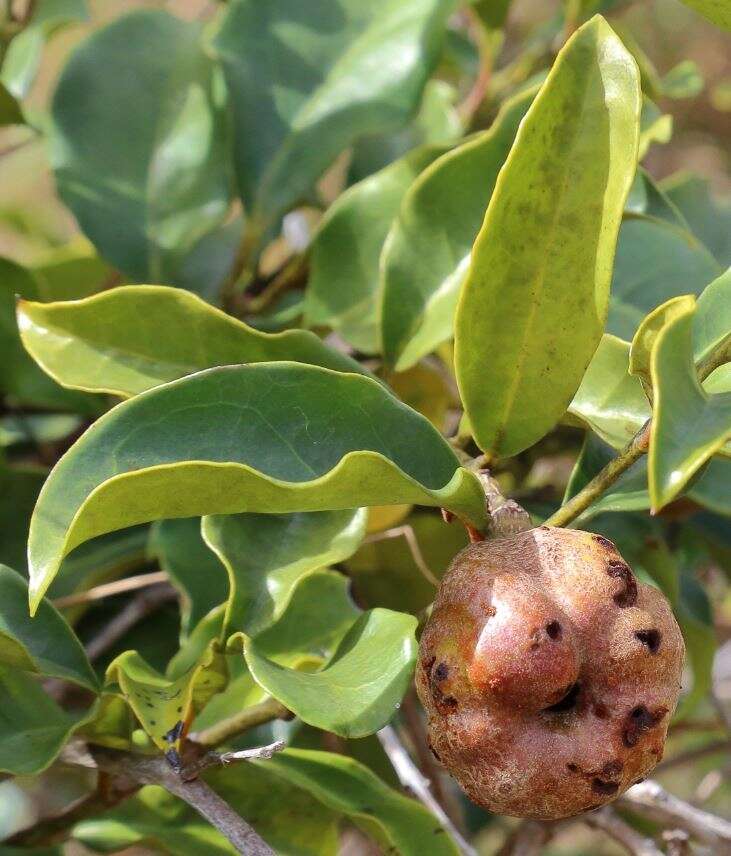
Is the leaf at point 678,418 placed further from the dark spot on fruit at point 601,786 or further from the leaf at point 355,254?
the leaf at point 355,254

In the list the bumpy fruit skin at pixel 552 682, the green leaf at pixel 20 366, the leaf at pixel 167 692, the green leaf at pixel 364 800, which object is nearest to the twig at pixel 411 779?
the green leaf at pixel 364 800

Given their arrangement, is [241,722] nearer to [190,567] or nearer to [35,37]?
[190,567]

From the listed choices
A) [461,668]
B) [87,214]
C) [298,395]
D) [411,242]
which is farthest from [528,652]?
[87,214]

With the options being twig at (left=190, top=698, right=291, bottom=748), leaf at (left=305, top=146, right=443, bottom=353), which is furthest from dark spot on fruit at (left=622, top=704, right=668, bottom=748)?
leaf at (left=305, top=146, right=443, bottom=353)

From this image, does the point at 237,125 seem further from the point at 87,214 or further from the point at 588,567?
the point at 588,567

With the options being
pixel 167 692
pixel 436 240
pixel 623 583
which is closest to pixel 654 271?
pixel 436 240
